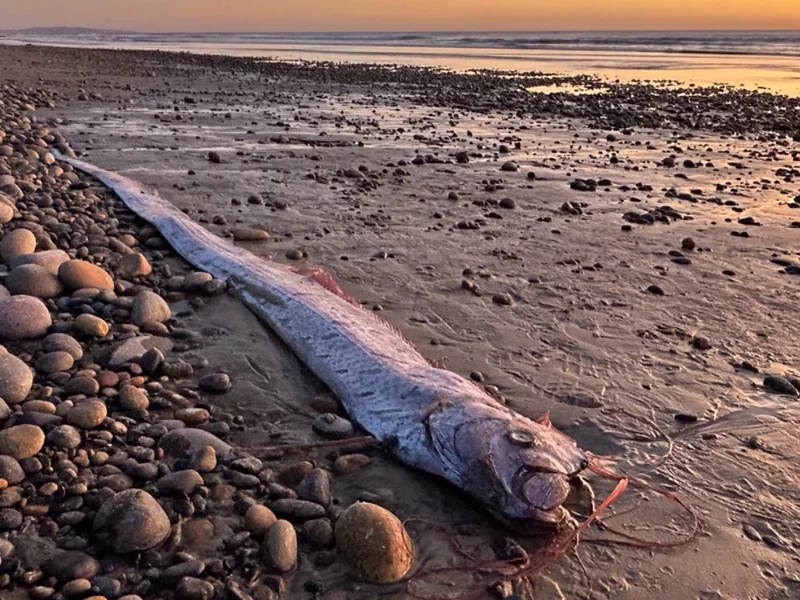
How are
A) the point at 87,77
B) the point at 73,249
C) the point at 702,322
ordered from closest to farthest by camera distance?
the point at 702,322 < the point at 73,249 < the point at 87,77

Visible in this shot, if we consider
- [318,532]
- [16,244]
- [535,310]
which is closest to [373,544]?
[318,532]

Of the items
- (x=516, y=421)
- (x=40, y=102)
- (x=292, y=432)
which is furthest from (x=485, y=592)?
(x=40, y=102)

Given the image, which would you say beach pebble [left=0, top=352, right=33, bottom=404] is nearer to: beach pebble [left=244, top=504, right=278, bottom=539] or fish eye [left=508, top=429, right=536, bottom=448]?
beach pebble [left=244, top=504, right=278, bottom=539]

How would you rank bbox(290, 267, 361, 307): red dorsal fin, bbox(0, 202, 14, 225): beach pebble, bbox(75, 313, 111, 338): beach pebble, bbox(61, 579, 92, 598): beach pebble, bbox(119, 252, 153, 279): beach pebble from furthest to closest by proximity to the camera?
1. bbox(0, 202, 14, 225): beach pebble
2. bbox(119, 252, 153, 279): beach pebble
3. bbox(290, 267, 361, 307): red dorsal fin
4. bbox(75, 313, 111, 338): beach pebble
5. bbox(61, 579, 92, 598): beach pebble

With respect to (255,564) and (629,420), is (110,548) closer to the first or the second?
(255,564)

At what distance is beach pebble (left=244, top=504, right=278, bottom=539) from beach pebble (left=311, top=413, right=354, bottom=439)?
32.5 inches

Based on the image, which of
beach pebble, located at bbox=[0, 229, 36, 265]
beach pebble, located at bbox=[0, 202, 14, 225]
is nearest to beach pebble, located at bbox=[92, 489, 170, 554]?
beach pebble, located at bbox=[0, 229, 36, 265]

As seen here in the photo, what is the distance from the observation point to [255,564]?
296 centimetres

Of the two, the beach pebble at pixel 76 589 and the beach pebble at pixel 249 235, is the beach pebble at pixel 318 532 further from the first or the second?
the beach pebble at pixel 249 235

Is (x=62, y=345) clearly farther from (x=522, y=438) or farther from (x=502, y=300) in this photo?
(x=502, y=300)

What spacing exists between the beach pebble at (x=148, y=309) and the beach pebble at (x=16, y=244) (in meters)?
1.39

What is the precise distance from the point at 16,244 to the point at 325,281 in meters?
2.69

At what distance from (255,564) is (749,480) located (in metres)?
2.60

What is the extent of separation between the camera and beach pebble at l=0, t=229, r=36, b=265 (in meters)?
5.84
